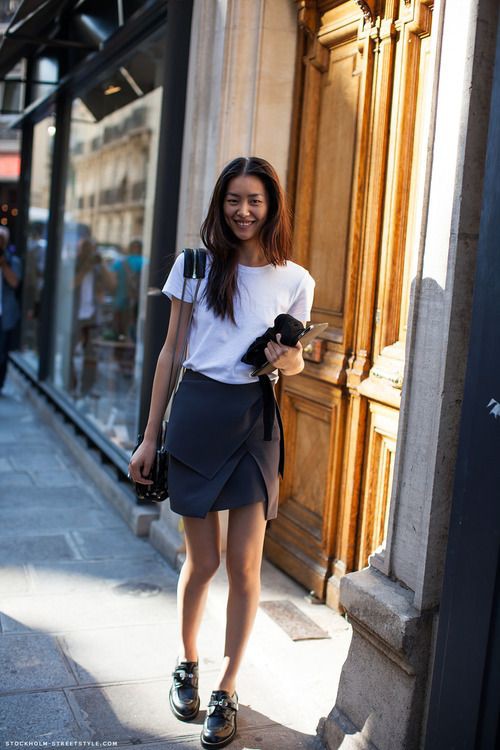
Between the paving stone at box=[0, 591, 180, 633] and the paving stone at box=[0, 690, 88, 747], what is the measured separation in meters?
0.68

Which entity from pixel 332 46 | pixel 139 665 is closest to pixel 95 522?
pixel 139 665

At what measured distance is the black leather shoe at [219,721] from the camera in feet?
10.2

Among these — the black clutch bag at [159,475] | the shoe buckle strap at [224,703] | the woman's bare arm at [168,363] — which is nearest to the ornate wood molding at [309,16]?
the woman's bare arm at [168,363]

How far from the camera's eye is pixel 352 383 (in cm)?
420

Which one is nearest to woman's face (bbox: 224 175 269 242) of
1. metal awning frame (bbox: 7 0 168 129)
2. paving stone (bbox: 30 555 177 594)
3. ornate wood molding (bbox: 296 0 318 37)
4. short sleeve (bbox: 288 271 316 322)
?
short sleeve (bbox: 288 271 316 322)

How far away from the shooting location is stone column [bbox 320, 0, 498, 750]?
264 centimetres

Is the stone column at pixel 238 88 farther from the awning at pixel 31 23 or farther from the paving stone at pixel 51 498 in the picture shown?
the awning at pixel 31 23

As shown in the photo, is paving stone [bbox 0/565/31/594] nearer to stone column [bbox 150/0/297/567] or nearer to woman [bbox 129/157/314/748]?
stone column [bbox 150/0/297/567]

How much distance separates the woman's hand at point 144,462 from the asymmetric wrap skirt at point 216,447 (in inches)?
3.8

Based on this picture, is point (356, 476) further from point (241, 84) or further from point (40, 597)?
point (241, 84)

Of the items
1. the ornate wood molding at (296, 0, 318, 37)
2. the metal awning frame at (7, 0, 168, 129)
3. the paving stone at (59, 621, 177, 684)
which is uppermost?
the metal awning frame at (7, 0, 168, 129)

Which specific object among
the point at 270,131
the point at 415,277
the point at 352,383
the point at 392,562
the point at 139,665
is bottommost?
the point at 139,665

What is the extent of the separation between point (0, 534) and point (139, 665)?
6.35 feet

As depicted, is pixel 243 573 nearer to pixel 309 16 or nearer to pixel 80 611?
pixel 80 611
